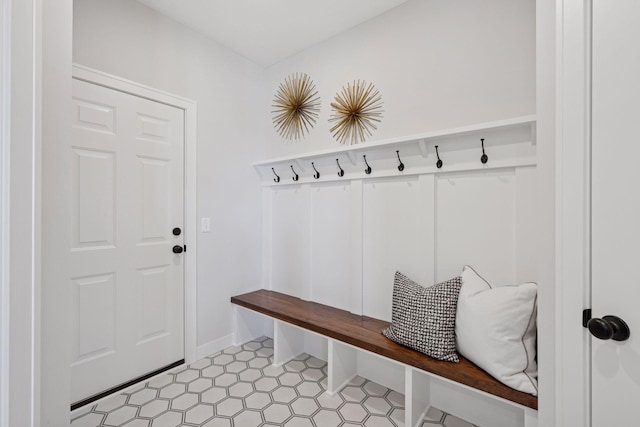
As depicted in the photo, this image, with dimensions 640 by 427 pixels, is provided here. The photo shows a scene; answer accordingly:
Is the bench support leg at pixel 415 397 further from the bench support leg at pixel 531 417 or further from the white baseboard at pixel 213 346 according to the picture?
the white baseboard at pixel 213 346

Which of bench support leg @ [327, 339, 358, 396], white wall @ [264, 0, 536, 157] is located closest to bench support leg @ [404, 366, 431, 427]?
bench support leg @ [327, 339, 358, 396]

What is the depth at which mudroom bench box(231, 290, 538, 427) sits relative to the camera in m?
1.30

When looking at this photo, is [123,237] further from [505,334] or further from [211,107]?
[505,334]

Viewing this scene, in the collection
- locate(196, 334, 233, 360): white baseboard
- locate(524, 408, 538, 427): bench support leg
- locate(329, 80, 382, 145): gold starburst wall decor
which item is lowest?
locate(196, 334, 233, 360): white baseboard

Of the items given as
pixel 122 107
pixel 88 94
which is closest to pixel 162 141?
pixel 122 107

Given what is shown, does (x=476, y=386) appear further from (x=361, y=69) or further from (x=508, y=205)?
(x=361, y=69)

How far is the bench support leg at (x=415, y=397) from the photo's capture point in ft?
4.97

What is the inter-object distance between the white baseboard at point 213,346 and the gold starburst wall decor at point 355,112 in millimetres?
1914

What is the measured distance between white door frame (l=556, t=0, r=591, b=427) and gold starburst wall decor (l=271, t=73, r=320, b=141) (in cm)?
171

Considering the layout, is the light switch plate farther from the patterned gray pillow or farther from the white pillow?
the white pillow

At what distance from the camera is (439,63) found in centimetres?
178

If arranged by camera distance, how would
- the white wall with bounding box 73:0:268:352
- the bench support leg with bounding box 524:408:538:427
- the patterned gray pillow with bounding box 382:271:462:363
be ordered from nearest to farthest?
the bench support leg with bounding box 524:408:538:427, the patterned gray pillow with bounding box 382:271:462:363, the white wall with bounding box 73:0:268:352

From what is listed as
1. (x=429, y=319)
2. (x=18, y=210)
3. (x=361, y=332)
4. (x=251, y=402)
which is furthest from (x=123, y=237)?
(x=429, y=319)

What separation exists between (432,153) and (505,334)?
1038 millimetres
